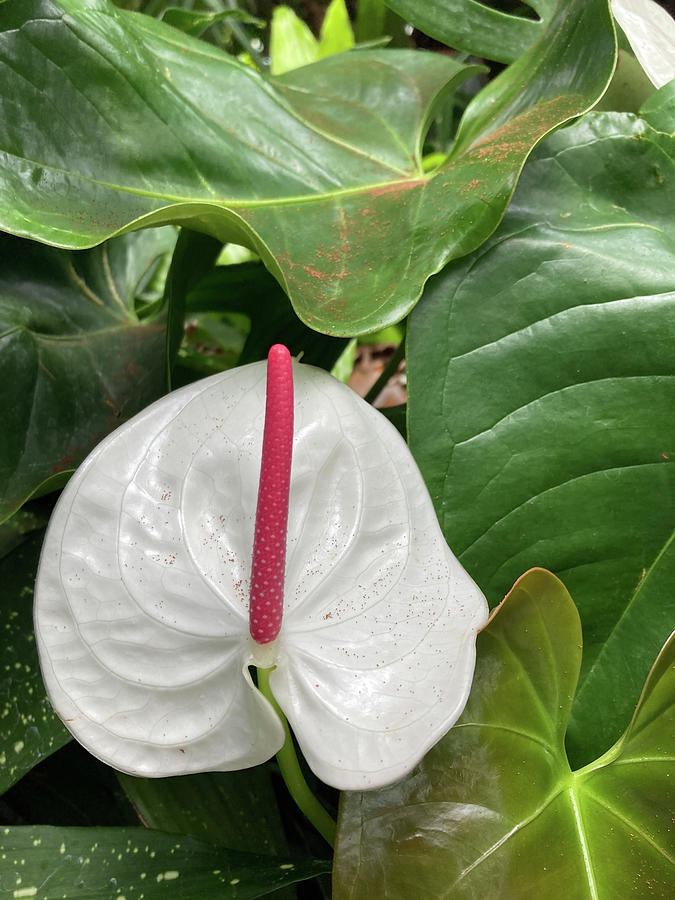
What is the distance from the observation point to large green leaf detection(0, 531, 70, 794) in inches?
21.5

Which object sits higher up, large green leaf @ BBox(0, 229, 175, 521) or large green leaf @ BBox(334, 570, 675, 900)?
large green leaf @ BBox(0, 229, 175, 521)

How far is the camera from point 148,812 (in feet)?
1.86

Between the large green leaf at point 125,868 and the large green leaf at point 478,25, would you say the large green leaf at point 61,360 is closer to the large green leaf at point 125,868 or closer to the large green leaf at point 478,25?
the large green leaf at point 125,868

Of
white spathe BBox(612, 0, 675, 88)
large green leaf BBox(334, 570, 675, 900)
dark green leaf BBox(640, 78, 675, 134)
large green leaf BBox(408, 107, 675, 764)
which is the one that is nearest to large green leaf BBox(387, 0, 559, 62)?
white spathe BBox(612, 0, 675, 88)

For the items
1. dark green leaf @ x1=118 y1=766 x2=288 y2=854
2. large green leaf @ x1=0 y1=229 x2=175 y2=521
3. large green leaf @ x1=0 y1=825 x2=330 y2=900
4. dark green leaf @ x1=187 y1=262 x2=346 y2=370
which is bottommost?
dark green leaf @ x1=118 y1=766 x2=288 y2=854

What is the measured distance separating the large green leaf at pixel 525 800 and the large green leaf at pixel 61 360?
35 centimetres

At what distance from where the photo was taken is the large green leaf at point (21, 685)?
1.79 feet

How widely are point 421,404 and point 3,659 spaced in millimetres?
394

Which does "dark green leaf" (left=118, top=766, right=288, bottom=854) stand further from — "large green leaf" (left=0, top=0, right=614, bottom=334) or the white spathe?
the white spathe

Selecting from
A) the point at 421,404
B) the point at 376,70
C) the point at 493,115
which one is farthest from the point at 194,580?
the point at 376,70

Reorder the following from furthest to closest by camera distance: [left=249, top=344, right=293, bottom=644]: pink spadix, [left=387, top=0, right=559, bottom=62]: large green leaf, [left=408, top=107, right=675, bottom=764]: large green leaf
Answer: [left=387, top=0, right=559, bottom=62]: large green leaf, [left=408, top=107, right=675, bottom=764]: large green leaf, [left=249, top=344, right=293, bottom=644]: pink spadix

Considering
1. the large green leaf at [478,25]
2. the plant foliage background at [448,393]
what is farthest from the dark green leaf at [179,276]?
the large green leaf at [478,25]

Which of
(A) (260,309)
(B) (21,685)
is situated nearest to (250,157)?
(A) (260,309)

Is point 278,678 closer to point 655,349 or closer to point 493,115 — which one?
point 655,349
